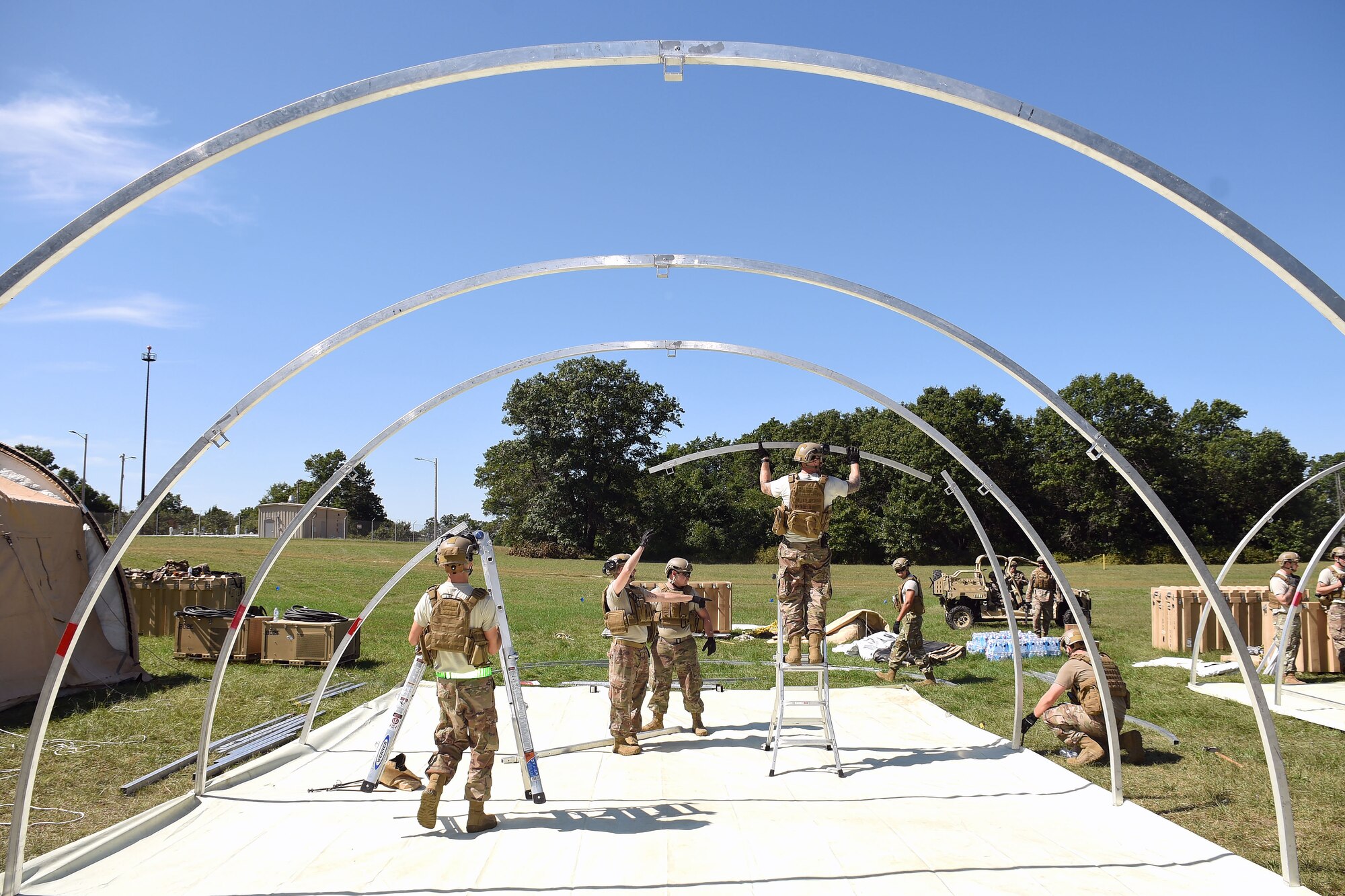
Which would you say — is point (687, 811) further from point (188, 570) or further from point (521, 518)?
point (521, 518)

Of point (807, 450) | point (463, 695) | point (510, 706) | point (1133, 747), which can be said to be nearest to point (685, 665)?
point (807, 450)

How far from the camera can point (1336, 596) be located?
13.5 metres

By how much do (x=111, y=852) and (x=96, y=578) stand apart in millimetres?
2120

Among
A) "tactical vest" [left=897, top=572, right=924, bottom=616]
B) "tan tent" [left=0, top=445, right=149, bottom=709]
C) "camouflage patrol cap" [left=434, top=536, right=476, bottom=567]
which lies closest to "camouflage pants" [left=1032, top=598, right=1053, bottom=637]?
"tactical vest" [left=897, top=572, right=924, bottom=616]

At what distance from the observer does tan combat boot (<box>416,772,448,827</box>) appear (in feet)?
21.4

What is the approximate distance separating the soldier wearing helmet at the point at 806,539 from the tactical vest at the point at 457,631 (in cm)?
Result: 374

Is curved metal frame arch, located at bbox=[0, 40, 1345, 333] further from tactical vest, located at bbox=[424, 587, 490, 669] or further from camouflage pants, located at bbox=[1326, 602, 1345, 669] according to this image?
camouflage pants, located at bbox=[1326, 602, 1345, 669]

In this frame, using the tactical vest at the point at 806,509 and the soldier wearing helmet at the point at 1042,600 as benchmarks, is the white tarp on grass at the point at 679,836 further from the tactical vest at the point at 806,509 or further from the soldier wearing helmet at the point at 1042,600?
the soldier wearing helmet at the point at 1042,600

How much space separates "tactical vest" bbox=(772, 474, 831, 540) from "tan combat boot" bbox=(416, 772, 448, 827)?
14.5 feet

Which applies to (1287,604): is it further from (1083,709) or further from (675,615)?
(675,615)

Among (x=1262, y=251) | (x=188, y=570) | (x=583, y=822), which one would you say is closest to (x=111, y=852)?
(x=583, y=822)

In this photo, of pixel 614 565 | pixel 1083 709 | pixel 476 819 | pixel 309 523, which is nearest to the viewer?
pixel 476 819

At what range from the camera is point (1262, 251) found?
4523 mm

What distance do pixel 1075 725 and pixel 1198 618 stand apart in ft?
34.0
